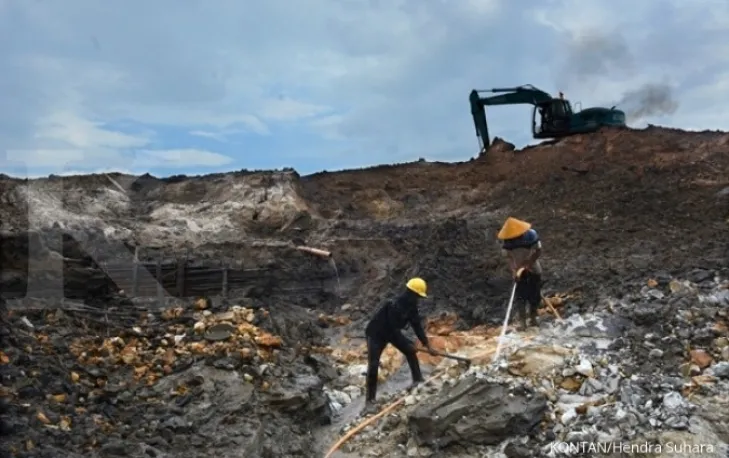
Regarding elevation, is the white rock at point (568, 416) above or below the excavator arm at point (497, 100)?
below

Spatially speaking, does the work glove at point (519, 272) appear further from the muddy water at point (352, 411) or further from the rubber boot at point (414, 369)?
the rubber boot at point (414, 369)

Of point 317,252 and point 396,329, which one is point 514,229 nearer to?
point 396,329

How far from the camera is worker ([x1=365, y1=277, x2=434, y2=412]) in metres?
7.43

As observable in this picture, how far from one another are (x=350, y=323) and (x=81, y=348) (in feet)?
14.9

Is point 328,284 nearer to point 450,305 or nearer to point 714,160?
point 450,305

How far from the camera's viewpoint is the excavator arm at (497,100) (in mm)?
19078

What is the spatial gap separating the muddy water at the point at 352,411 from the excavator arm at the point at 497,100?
494 inches

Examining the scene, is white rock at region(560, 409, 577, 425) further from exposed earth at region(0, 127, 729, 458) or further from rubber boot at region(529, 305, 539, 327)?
rubber boot at region(529, 305, 539, 327)

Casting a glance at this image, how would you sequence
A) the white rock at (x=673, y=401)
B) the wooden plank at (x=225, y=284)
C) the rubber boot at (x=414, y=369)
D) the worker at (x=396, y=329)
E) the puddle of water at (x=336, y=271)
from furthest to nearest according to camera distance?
1. the puddle of water at (x=336, y=271)
2. the wooden plank at (x=225, y=284)
3. the rubber boot at (x=414, y=369)
4. the worker at (x=396, y=329)
5. the white rock at (x=673, y=401)

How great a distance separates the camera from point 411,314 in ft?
24.5

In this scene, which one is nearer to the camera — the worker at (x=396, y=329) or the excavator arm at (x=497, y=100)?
the worker at (x=396, y=329)

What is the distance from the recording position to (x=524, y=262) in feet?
27.5

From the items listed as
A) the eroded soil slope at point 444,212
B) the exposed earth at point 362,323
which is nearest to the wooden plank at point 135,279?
the exposed earth at point 362,323

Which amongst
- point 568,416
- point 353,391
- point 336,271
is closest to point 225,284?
point 336,271
